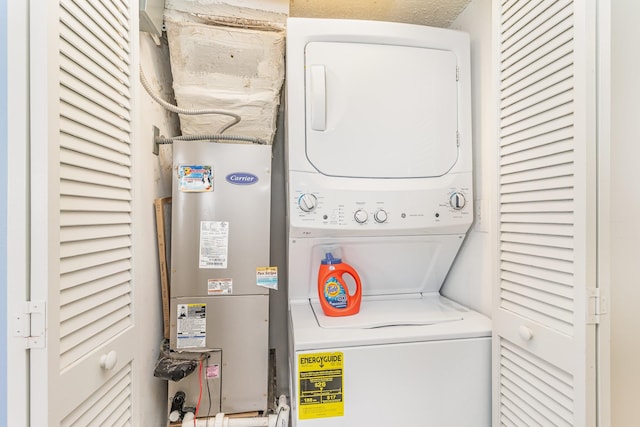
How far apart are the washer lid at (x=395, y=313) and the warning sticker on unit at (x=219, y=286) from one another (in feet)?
1.57

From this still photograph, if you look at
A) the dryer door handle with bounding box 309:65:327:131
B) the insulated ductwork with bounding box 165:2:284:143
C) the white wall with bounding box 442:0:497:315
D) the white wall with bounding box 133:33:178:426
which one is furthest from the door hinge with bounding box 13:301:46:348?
the white wall with bounding box 442:0:497:315

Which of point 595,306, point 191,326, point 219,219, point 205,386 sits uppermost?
point 219,219

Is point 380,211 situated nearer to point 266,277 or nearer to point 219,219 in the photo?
point 266,277

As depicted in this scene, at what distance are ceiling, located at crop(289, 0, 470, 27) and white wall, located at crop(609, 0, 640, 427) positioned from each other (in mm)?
975

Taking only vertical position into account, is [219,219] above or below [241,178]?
below

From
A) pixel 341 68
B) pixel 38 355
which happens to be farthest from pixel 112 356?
pixel 341 68

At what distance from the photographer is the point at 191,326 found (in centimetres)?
164

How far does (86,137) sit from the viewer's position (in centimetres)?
90

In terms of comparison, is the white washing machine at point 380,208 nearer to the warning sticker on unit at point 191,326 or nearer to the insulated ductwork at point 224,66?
the insulated ductwork at point 224,66

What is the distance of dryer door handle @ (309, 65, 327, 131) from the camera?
59.9 inches

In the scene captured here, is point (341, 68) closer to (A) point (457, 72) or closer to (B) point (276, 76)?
(B) point (276, 76)

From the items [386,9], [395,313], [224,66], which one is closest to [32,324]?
[395,313]

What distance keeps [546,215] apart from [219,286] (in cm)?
152

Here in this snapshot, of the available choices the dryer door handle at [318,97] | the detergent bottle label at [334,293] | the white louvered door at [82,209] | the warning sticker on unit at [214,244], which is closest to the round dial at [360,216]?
the detergent bottle label at [334,293]
